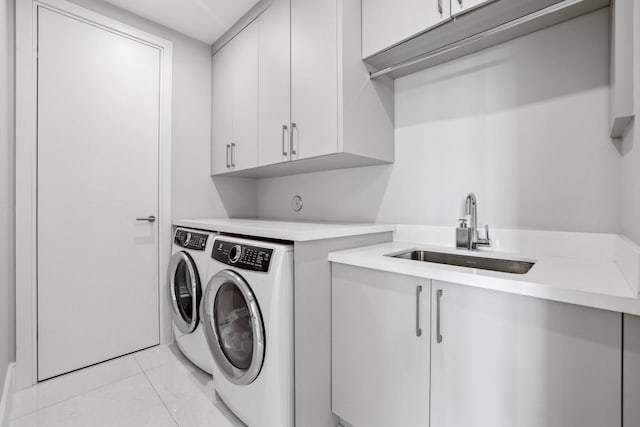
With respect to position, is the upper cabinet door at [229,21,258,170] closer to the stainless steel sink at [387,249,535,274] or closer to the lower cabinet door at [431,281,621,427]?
the stainless steel sink at [387,249,535,274]

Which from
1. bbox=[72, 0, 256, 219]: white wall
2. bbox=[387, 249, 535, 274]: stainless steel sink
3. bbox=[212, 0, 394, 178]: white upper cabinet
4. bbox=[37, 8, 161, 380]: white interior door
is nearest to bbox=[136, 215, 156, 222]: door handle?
bbox=[37, 8, 161, 380]: white interior door

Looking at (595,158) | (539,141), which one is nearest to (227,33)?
(539,141)

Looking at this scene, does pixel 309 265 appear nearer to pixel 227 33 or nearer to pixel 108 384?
pixel 108 384

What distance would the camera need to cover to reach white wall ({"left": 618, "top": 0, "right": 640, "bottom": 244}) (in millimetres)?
780

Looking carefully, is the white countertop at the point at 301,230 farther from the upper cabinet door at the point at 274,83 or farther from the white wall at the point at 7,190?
the white wall at the point at 7,190

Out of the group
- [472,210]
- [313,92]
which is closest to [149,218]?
[313,92]

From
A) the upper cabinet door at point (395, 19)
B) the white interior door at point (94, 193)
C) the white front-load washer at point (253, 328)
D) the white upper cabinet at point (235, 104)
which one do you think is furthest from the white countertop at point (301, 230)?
the upper cabinet door at point (395, 19)

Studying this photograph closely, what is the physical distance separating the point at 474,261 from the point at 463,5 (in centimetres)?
112

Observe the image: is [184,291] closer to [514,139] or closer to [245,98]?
[245,98]

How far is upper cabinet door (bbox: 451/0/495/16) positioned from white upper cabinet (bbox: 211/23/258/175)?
4.26ft

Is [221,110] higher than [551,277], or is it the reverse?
[221,110]

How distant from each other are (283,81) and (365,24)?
569 mm

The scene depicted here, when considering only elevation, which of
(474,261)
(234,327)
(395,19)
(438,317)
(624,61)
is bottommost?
(234,327)

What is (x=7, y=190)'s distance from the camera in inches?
64.5
